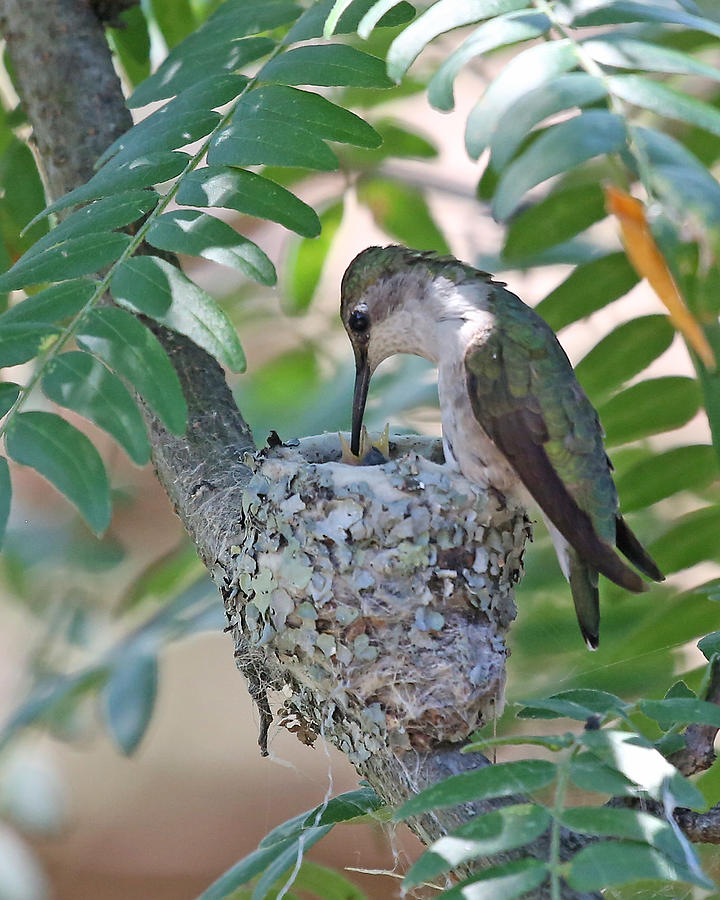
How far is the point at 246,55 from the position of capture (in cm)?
238

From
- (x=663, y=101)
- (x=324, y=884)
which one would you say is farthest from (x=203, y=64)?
(x=324, y=884)

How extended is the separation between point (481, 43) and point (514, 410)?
3.71 feet

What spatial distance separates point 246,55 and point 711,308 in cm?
121

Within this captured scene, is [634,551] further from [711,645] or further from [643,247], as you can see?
[643,247]

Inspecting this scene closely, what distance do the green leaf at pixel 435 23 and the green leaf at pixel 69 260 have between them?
58 cm

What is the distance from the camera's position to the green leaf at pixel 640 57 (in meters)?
1.52

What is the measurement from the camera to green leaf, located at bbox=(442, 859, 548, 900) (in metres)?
1.27

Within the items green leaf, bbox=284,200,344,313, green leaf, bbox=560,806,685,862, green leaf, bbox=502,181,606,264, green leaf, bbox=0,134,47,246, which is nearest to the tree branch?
green leaf, bbox=560,806,685,862

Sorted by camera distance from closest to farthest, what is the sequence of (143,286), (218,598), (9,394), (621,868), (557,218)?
1. (621,868)
2. (9,394)
3. (143,286)
4. (557,218)
5. (218,598)

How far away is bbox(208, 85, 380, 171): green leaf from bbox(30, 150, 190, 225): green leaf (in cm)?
9

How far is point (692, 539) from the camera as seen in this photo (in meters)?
2.28

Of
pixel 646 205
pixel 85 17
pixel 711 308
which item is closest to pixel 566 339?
pixel 85 17

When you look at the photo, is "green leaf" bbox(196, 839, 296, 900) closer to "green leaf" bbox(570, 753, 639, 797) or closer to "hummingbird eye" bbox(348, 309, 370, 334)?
"green leaf" bbox(570, 753, 639, 797)

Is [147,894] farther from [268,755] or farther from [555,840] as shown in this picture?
[555,840]
